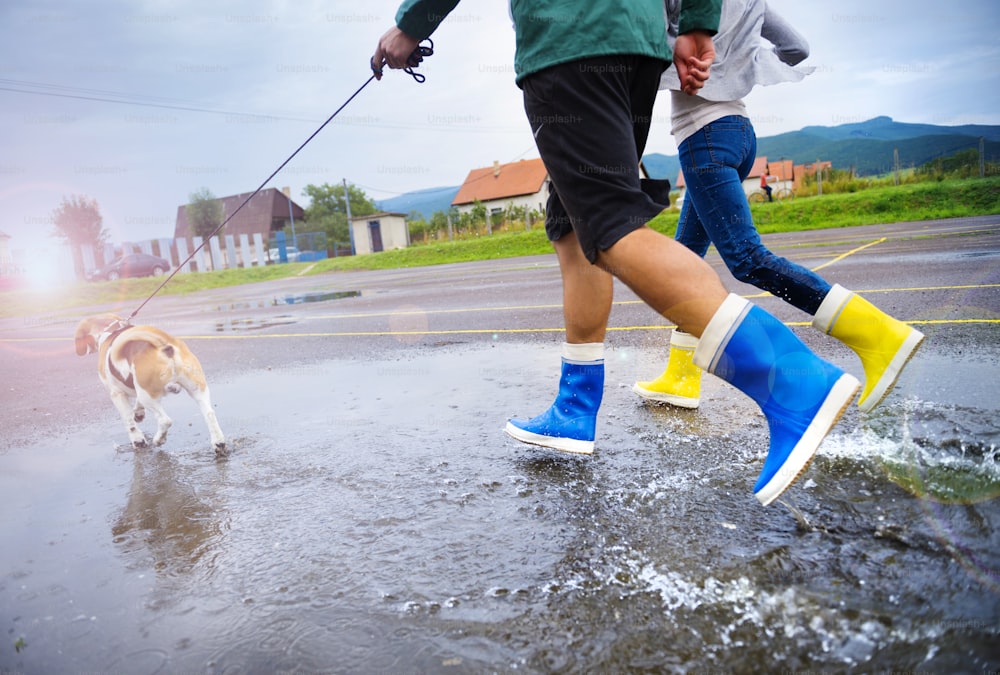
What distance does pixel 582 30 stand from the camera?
1.79 meters

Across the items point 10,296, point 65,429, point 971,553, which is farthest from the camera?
point 10,296

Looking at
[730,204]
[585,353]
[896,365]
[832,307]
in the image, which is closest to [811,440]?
A: [896,365]

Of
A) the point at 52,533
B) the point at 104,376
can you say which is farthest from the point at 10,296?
the point at 52,533

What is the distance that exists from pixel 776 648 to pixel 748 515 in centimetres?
60

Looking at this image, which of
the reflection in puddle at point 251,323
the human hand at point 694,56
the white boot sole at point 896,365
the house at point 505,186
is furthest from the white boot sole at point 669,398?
the house at point 505,186

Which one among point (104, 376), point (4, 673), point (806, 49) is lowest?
point (4, 673)

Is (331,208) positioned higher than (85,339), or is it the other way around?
(331,208)

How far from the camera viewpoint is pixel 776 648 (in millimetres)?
1177

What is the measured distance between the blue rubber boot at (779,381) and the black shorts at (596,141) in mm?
401

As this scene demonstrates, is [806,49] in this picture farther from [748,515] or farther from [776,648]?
[776,648]

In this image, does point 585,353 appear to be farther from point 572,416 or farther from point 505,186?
point 505,186

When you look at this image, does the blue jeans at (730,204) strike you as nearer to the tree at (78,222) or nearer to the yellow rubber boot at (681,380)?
the yellow rubber boot at (681,380)

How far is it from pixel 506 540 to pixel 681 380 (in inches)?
61.1

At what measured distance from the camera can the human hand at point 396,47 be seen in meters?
2.27
